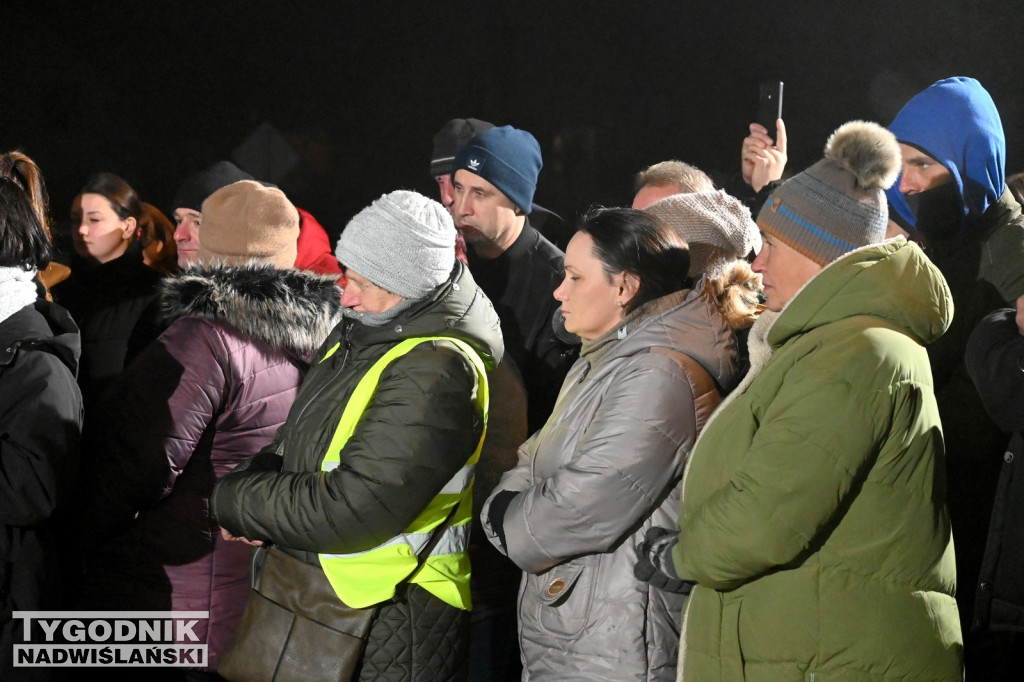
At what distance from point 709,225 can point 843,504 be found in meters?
0.89

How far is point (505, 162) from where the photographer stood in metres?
3.05

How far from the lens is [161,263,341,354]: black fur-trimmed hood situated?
2.16 m

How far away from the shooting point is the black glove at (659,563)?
64.3 inches

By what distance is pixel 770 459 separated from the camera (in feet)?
4.78

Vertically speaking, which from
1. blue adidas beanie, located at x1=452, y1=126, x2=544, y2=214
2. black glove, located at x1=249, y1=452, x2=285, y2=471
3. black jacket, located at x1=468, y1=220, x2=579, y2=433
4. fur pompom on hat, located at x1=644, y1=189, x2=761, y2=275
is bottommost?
black glove, located at x1=249, y1=452, x2=285, y2=471

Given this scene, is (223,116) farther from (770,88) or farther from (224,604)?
(224,604)

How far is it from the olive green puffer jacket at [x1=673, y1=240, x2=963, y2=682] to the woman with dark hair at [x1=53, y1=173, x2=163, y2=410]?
7.37ft

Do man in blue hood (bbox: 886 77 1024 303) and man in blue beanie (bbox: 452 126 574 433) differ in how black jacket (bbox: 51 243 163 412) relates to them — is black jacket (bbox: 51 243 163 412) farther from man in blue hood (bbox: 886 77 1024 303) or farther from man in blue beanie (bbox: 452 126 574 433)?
man in blue hood (bbox: 886 77 1024 303)

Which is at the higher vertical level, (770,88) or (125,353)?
(770,88)

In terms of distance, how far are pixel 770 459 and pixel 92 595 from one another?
1574mm

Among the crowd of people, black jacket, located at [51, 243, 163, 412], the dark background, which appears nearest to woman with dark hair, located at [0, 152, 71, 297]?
the crowd of people

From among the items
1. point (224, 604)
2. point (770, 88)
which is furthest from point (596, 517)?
point (770, 88)

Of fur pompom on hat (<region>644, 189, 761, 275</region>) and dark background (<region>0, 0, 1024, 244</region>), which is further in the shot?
dark background (<region>0, 0, 1024, 244</region>)

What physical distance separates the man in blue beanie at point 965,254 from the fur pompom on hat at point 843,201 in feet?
2.37
